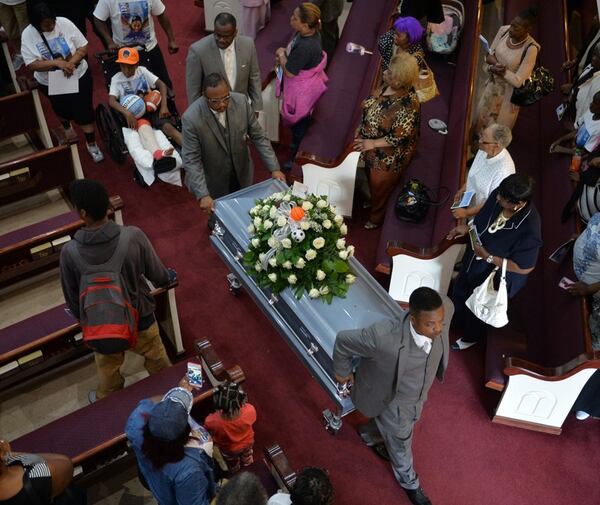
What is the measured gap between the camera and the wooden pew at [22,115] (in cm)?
530

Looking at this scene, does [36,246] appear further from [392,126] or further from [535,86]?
[535,86]

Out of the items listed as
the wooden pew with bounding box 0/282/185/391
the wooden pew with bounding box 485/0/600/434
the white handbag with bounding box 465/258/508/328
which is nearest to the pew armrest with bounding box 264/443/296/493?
the wooden pew with bounding box 0/282/185/391

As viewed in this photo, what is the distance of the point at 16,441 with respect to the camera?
3393 millimetres

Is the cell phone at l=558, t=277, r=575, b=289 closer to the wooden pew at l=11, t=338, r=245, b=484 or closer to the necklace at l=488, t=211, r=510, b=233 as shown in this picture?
the necklace at l=488, t=211, r=510, b=233

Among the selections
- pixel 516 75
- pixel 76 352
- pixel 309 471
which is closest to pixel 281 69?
pixel 516 75

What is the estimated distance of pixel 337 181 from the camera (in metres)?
5.34

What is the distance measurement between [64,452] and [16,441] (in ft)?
0.94

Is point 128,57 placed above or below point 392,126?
above

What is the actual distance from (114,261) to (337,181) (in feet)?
8.09

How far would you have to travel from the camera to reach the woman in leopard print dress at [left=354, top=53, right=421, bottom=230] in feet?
14.7

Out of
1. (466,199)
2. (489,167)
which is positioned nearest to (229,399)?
(466,199)

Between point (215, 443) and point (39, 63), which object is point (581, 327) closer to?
point (215, 443)

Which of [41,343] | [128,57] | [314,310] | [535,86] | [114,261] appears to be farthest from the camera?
[535,86]

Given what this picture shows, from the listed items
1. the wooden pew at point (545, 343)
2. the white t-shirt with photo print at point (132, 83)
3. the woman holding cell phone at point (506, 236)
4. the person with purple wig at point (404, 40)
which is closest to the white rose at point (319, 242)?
the woman holding cell phone at point (506, 236)
